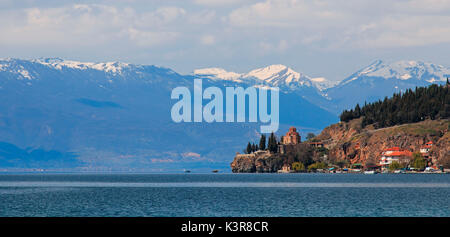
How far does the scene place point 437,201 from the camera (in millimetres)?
105688

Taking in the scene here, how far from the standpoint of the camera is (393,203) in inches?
4072

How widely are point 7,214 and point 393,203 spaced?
50119 millimetres

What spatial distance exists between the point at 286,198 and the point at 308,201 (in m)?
8.86
